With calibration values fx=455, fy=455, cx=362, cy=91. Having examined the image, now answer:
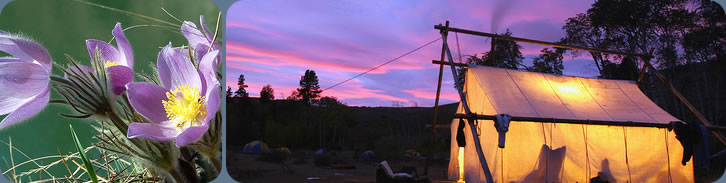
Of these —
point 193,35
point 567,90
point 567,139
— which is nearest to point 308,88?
point 567,90

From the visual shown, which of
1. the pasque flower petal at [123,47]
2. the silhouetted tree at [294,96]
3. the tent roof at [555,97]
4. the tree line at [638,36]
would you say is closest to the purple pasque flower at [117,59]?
the pasque flower petal at [123,47]

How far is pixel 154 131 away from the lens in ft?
1.29

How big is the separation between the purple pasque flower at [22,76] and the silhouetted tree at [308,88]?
6.25m

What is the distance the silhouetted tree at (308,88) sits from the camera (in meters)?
6.78

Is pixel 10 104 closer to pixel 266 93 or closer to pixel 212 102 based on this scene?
pixel 212 102

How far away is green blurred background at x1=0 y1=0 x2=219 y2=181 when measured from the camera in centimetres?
62

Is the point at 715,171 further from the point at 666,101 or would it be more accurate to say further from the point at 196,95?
the point at 196,95

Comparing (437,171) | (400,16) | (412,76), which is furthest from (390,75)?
(437,171)

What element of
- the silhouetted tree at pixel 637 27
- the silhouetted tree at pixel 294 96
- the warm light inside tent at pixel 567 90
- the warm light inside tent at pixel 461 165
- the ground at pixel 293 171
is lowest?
the ground at pixel 293 171

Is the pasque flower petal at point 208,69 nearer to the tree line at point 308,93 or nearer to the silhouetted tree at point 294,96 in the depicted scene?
the tree line at point 308,93

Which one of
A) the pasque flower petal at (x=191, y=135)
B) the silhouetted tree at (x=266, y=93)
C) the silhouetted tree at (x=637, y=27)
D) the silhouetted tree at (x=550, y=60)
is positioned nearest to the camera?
the pasque flower petal at (x=191, y=135)

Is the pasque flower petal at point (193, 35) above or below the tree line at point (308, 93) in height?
below

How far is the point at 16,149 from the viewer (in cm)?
66

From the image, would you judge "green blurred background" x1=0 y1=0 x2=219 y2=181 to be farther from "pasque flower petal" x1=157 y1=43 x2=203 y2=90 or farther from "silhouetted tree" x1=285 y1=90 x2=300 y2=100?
"silhouetted tree" x1=285 y1=90 x2=300 y2=100
